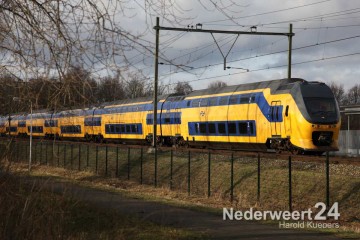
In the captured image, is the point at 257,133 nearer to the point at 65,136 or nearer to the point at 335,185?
the point at 335,185

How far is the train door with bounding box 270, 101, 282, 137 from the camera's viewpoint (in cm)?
2212

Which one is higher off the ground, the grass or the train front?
the train front

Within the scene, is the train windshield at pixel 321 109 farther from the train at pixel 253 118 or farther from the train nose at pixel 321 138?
→ the train nose at pixel 321 138

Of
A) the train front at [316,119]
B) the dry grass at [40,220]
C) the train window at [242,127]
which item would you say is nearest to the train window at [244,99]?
the train window at [242,127]

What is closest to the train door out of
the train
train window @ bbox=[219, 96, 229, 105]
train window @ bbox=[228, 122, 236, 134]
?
the train

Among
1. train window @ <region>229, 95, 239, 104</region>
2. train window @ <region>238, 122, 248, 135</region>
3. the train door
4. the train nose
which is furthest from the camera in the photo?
train window @ <region>229, 95, 239, 104</region>

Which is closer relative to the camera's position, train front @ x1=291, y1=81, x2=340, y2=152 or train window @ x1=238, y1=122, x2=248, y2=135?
train front @ x1=291, y1=81, x2=340, y2=152

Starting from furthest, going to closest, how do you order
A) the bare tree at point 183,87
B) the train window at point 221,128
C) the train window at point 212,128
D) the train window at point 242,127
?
the train window at point 212,128 → the train window at point 221,128 → the train window at point 242,127 → the bare tree at point 183,87

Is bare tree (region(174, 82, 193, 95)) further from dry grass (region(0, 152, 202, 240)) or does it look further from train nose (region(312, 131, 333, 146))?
train nose (region(312, 131, 333, 146))

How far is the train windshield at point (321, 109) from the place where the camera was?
2108 cm

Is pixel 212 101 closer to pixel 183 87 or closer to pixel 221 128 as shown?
pixel 221 128

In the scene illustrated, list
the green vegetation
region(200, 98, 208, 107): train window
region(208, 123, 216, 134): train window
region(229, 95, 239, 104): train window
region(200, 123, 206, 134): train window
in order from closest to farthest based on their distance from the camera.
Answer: the green vegetation, region(229, 95, 239, 104): train window, region(208, 123, 216, 134): train window, region(200, 123, 206, 134): train window, region(200, 98, 208, 107): train window

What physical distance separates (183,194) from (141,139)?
1922 cm

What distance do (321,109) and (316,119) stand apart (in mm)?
750
